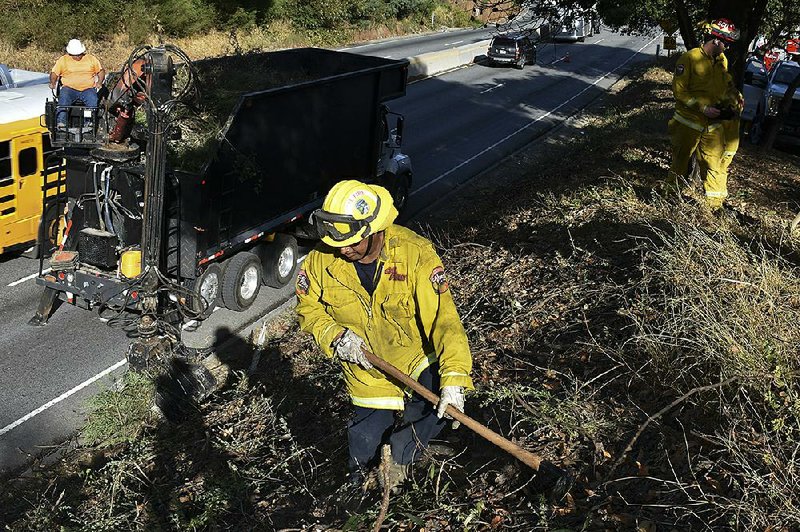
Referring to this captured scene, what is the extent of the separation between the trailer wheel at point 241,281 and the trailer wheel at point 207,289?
3.2 inches

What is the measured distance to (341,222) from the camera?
3.60m

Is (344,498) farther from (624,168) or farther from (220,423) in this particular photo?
(624,168)

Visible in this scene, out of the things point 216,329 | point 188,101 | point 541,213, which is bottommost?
point 216,329

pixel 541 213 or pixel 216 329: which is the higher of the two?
pixel 541 213

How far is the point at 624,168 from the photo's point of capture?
11453mm

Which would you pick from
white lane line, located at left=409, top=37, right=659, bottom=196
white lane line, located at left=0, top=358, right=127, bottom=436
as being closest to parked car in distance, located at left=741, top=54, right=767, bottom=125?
white lane line, located at left=409, top=37, right=659, bottom=196

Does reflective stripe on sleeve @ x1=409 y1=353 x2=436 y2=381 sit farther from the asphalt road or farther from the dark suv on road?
the dark suv on road

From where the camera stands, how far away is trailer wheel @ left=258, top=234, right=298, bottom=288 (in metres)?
9.37

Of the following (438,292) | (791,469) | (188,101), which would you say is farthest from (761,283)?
(188,101)

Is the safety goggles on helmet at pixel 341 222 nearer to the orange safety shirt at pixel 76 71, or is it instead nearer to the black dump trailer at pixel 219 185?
the black dump trailer at pixel 219 185

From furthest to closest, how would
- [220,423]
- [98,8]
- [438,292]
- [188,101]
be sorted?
1. [98,8]
2. [188,101]
3. [220,423]
4. [438,292]

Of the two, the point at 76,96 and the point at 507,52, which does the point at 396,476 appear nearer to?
the point at 76,96

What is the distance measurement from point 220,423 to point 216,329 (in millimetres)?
2517

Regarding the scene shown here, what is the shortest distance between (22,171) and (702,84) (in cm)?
807
